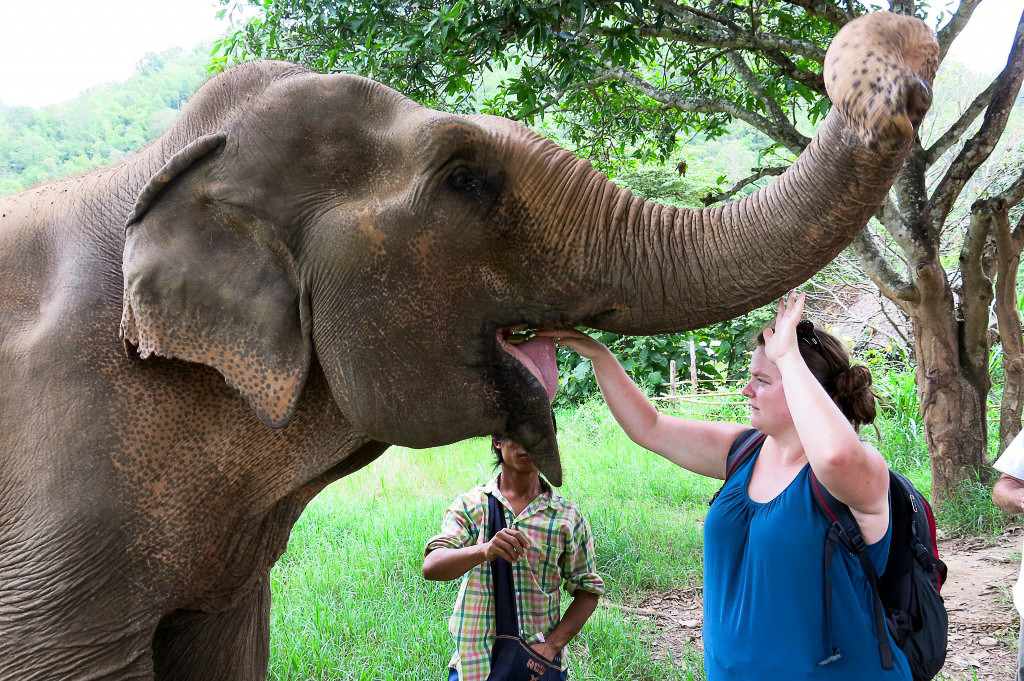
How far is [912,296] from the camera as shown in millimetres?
6309

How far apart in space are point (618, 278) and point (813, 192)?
39 cm

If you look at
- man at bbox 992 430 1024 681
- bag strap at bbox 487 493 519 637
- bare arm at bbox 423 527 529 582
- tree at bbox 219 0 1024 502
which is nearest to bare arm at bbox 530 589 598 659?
bag strap at bbox 487 493 519 637

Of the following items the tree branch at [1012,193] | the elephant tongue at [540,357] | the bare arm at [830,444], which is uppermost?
the tree branch at [1012,193]

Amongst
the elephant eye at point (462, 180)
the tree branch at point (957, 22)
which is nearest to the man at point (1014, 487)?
the elephant eye at point (462, 180)

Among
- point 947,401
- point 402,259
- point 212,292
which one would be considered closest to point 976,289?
point 947,401

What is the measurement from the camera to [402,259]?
1.83m

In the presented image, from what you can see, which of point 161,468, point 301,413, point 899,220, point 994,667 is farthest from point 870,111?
point 899,220

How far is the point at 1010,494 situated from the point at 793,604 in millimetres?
1442

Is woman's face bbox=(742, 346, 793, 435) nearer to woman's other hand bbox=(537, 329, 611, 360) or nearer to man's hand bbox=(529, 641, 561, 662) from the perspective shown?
woman's other hand bbox=(537, 329, 611, 360)

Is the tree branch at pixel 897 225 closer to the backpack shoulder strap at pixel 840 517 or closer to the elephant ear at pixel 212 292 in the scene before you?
the backpack shoulder strap at pixel 840 517

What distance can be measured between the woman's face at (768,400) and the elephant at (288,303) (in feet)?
2.60

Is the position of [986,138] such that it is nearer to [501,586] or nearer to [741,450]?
[741,450]

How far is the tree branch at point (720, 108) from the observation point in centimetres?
611

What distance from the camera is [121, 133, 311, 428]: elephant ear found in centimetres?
178
